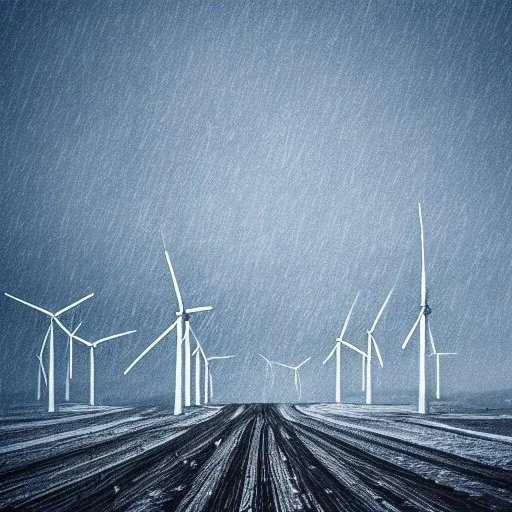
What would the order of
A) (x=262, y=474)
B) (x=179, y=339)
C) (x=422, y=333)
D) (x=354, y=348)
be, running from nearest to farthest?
(x=262, y=474) → (x=422, y=333) → (x=179, y=339) → (x=354, y=348)

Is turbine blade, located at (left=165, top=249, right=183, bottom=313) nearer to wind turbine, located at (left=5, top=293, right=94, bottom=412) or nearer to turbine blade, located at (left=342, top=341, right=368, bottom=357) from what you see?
wind turbine, located at (left=5, top=293, right=94, bottom=412)

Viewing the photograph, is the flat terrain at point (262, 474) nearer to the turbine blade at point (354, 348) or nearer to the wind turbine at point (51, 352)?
the wind turbine at point (51, 352)

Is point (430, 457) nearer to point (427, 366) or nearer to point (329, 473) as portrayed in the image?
point (329, 473)

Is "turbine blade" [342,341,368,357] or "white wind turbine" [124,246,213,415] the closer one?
"white wind turbine" [124,246,213,415]

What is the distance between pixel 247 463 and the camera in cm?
1559

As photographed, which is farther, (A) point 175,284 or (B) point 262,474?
(A) point 175,284

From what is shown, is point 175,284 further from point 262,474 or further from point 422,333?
point 262,474

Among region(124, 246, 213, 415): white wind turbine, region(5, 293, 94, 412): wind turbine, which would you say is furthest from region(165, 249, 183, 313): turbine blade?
region(5, 293, 94, 412): wind turbine

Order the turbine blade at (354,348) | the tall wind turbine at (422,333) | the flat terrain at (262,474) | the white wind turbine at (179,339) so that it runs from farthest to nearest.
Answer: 1. the turbine blade at (354,348)
2. the white wind turbine at (179,339)
3. the tall wind turbine at (422,333)
4. the flat terrain at (262,474)

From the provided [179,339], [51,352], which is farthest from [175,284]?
[51,352]

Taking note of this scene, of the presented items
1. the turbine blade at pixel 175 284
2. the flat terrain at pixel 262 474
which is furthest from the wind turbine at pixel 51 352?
the flat terrain at pixel 262 474

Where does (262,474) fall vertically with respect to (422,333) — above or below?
below

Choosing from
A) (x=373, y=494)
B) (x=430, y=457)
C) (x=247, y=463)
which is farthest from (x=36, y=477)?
(x=430, y=457)

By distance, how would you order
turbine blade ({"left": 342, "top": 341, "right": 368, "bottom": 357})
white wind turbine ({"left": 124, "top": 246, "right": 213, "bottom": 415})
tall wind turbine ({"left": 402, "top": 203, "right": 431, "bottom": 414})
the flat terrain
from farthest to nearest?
turbine blade ({"left": 342, "top": 341, "right": 368, "bottom": 357})
white wind turbine ({"left": 124, "top": 246, "right": 213, "bottom": 415})
tall wind turbine ({"left": 402, "top": 203, "right": 431, "bottom": 414})
the flat terrain
